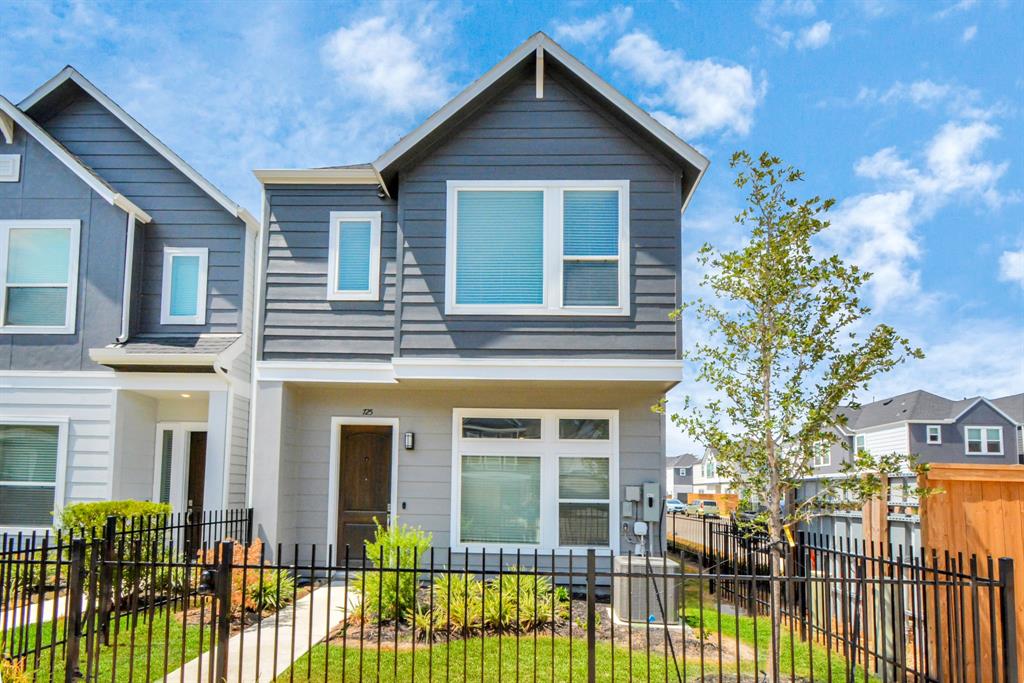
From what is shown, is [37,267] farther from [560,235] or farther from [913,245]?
[913,245]

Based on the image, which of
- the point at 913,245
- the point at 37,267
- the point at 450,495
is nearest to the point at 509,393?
the point at 450,495

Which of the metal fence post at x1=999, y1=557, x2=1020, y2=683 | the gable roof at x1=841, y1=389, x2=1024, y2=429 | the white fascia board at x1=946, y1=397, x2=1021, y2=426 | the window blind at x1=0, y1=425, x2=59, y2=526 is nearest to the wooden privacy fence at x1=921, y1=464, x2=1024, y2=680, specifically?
the metal fence post at x1=999, y1=557, x2=1020, y2=683

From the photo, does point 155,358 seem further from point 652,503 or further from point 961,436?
point 961,436

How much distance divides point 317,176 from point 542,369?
4334 millimetres

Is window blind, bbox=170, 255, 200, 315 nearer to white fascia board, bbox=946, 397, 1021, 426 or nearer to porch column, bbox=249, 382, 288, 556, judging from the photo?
porch column, bbox=249, 382, 288, 556

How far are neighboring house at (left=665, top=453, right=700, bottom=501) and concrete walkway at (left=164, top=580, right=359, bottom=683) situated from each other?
185 ft

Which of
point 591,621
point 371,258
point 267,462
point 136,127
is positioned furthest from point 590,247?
point 136,127

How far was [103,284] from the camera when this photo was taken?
11.8m

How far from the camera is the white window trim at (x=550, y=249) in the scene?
1062 cm

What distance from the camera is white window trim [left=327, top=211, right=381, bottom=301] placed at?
1148 cm

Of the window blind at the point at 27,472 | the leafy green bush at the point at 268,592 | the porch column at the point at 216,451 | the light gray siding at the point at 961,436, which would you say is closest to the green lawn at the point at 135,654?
the leafy green bush at the point at 268,592

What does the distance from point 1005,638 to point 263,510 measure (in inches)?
340

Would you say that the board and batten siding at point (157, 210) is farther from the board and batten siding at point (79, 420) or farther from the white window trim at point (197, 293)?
the board and batten siding at point (79, 420)

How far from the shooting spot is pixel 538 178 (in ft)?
35.8
